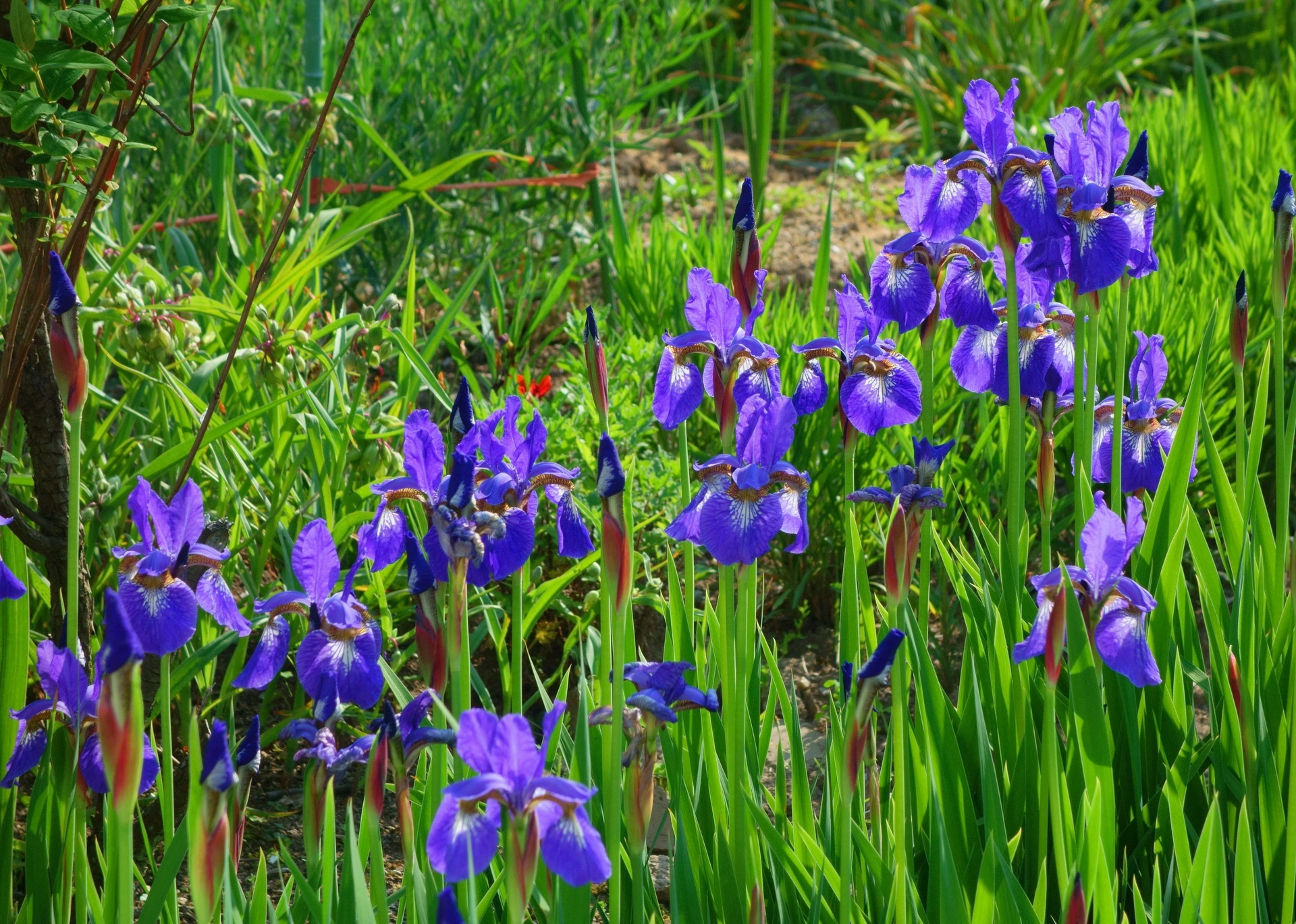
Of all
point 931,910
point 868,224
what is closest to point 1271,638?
point 931,910

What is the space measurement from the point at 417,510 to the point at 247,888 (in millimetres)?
589

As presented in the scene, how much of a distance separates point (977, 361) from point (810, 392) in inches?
8.2

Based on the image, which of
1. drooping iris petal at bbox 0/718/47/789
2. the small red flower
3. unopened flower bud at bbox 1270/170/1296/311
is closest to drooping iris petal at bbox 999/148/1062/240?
unopened flower bud at bbox 1270/170/1296/311

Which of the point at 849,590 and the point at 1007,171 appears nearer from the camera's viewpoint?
the point at 1007,171

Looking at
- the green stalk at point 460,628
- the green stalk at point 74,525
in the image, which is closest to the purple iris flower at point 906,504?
Result: the green stalk at point 460,628

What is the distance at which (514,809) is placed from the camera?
80 centimetres

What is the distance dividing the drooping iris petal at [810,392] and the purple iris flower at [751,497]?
23 cm

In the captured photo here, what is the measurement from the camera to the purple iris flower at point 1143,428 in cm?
149

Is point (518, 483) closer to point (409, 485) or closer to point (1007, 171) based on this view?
point (409, 485)

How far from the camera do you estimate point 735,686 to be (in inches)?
42.3

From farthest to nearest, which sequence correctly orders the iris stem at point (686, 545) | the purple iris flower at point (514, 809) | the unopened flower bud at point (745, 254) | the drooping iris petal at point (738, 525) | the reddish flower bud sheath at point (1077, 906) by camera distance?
the iris stem at point (686, 545) → the unopened flower bud at point (745, 254) → the drooping iris petal at point (738, 525) → the reddish flower bud sheath at point (1077, 906) → the purple iris flower at point (514, 809)

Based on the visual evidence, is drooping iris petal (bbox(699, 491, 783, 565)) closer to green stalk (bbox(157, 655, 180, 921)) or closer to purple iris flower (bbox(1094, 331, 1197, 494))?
green stalk (bbox(157, 655, 180, 921))

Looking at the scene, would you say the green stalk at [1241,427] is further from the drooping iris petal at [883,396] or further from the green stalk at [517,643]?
the green stalk at [517,643]

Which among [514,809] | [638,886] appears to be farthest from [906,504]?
[514,809]
